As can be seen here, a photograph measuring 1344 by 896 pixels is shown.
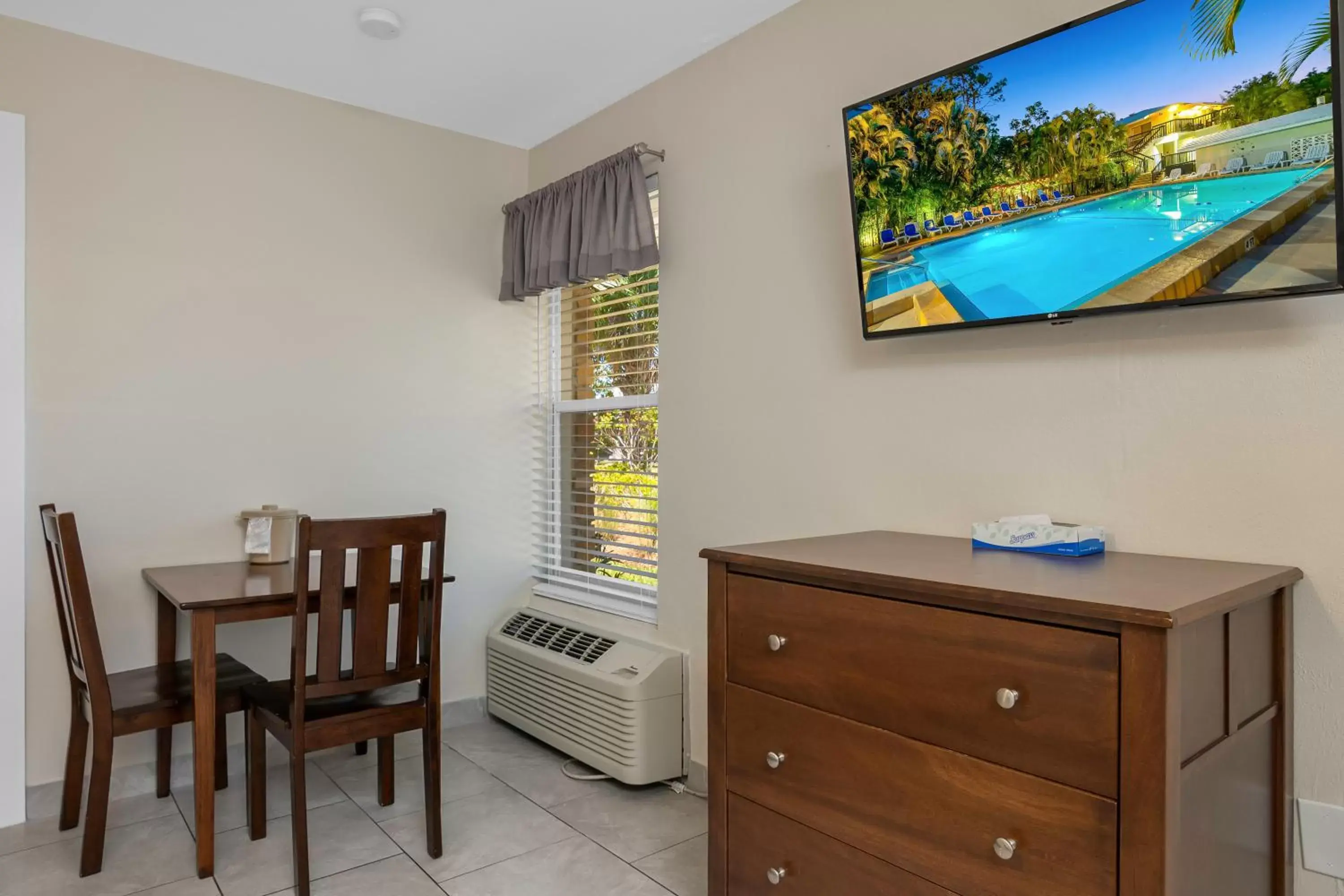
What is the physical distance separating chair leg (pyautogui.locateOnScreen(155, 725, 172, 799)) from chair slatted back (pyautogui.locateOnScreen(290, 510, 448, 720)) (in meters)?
0.85

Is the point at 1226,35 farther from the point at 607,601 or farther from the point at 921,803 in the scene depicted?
the point at 607,601

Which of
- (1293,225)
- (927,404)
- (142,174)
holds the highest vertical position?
(142,174)

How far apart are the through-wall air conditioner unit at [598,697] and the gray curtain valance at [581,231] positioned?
4.40 feet

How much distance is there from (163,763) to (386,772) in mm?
746

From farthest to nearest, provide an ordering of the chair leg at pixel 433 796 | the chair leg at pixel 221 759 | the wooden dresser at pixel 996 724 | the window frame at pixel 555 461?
the window frame at pixel 555 461
the chair leg at pixel 221 759
the chair leg at pixel 433 796
the wooden dresser at pixel 996 724

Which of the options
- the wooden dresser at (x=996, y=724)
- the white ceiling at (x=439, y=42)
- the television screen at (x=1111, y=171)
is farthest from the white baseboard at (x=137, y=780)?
the television screen at (x=1111, y=171)

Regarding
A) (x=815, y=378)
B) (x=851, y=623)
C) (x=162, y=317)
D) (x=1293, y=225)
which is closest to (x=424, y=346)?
(x=162, y=317)

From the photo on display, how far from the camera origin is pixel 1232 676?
1422 millimetres

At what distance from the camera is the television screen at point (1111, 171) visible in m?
1.46

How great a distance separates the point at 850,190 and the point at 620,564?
5.48 ft

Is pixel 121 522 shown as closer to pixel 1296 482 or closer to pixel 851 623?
pixel 851 623

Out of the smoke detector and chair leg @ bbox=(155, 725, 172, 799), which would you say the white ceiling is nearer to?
the smoke detector

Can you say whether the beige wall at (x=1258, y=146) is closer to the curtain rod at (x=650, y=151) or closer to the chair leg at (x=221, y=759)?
the curtain rod at (x=650, y=151)

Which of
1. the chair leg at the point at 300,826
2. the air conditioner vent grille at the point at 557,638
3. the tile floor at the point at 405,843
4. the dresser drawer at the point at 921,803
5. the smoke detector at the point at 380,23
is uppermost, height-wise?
the smoke detector at the point at 380,23
